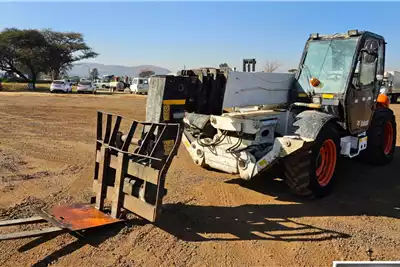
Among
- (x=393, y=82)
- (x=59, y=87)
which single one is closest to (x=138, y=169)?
(x=393, y=82)

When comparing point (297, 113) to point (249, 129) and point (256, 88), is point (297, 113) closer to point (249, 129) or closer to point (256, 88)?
point (256, 88)

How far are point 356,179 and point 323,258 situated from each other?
11.0 feet

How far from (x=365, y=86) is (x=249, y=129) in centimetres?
271

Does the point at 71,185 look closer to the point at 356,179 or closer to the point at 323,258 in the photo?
the point at 323,258

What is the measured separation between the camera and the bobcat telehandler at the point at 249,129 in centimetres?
440

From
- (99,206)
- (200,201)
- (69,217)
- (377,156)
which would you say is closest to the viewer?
(69,217)

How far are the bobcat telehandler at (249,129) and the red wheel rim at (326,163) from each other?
0.02m

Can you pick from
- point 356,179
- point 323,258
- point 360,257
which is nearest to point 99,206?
point 323,258

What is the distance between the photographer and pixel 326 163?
6.05 metres

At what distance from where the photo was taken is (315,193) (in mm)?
5605

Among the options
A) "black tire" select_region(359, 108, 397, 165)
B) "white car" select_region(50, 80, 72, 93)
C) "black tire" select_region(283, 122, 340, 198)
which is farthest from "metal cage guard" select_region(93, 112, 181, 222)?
"white car" select_region(50, 80, 72, 93)

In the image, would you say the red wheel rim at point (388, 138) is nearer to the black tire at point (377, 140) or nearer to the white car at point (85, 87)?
the black tire at point (377, 140)

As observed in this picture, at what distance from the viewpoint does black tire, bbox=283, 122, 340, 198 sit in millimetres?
5371

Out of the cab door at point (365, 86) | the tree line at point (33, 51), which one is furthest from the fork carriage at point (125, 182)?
the tree line at point (33, 51)
